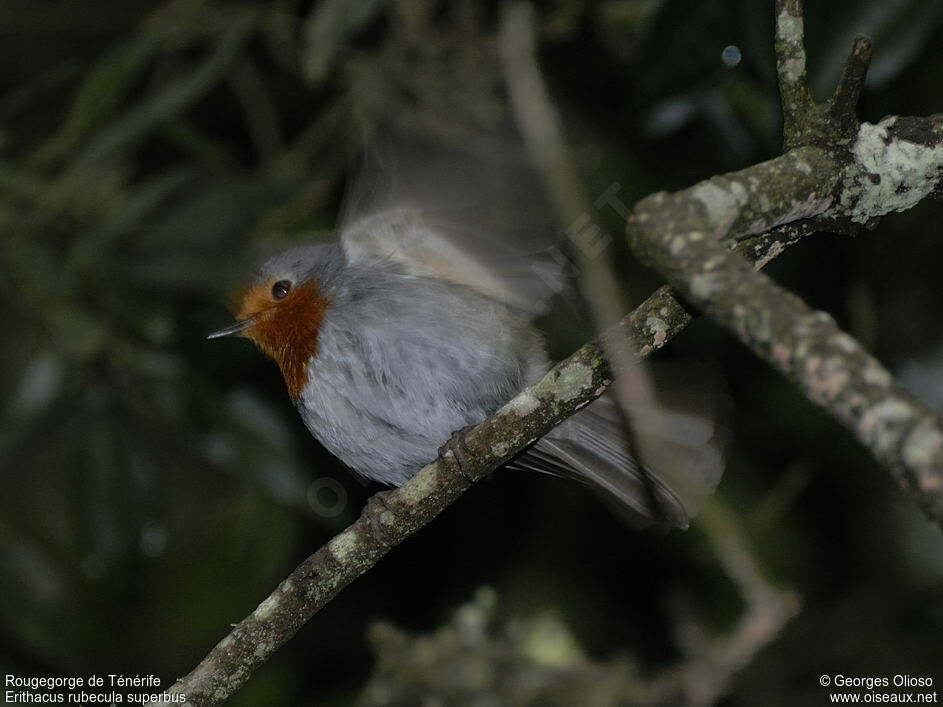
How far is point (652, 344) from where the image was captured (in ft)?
6.95

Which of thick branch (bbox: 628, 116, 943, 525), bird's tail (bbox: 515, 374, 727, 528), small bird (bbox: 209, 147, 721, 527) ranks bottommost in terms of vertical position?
thick branch (bbox: 628, 116, 943, 525)

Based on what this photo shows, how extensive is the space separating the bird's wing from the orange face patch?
0.83 ft

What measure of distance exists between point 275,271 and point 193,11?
1.72 meters

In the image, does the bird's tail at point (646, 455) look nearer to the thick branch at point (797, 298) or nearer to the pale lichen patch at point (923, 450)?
the thick branch at point (797, 298)

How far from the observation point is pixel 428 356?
3.13m

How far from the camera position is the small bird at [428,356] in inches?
123

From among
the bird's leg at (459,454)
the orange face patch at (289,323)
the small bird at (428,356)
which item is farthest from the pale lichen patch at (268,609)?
the orange face patch at (289,323)

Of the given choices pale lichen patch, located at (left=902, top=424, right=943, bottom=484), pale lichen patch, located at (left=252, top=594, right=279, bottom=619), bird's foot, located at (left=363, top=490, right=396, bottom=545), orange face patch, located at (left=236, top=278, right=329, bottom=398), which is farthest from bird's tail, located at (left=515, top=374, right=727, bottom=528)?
pale lichen patch, located at (left=902, top=424, right=943, bottom=484)

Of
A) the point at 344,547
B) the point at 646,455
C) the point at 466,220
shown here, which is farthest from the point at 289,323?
the point at 646,455

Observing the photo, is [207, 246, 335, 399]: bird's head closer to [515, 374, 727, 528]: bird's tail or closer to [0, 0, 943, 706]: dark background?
[0, 0, 943, 706]: dark background

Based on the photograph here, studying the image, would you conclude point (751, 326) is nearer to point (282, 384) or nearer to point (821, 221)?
point (821, 221)

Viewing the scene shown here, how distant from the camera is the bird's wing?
9.75ft

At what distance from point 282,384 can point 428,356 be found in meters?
1.64

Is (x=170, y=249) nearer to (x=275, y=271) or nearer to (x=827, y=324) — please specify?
(x=275, y=271)
